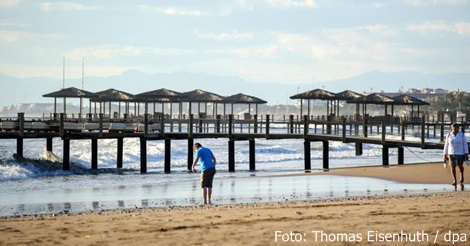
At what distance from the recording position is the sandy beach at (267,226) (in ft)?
38.1

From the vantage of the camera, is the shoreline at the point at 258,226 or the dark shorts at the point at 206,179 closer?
the shoreline at the point at 258,226

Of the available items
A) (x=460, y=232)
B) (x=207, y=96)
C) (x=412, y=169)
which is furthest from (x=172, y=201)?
(x=207, y=96)

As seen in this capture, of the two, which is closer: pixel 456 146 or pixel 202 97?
pixel 456 146

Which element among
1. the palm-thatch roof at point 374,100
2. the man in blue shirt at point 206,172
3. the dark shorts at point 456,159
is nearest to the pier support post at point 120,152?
the man in blue shirt at point 206,172

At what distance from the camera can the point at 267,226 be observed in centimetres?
1299

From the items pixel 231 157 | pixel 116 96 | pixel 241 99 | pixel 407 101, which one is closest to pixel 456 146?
pixel 231 157

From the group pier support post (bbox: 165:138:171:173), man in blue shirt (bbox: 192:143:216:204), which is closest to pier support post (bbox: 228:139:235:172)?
pier support post (bbox: 165:138:171:173)

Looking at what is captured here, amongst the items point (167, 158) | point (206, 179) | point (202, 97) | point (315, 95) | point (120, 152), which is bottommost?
point (167, 158)

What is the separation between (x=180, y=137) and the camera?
41125 millimetres

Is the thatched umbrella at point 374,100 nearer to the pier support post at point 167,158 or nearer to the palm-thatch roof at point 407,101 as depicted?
the palm-thatch roof at point 407,101

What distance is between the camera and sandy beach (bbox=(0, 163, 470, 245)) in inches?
458

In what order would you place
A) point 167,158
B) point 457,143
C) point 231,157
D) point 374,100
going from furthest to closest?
point 374,100 < point 167,158 < point 231,157 < point 457,143

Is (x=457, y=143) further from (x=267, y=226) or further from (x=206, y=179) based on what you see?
(x=267, y=226)

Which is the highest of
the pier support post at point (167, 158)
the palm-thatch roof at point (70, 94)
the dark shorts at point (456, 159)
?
the palm-thatch roof at point (70, 94)
